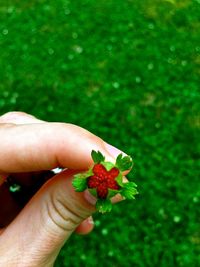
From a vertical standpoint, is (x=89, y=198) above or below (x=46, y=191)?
above

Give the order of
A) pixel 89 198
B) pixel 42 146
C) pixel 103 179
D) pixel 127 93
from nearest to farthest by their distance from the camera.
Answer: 1. pixel 103 179
2. pixel 89 198
3. pixel 42 146
4. pixel 127 93

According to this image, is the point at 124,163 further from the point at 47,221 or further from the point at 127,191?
the point at 47,221

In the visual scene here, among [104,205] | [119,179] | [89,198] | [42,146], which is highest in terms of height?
[119,179]

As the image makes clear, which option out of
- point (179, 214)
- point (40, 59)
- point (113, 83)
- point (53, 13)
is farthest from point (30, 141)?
point (53, 13)

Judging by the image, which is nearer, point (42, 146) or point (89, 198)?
point (89, 198)

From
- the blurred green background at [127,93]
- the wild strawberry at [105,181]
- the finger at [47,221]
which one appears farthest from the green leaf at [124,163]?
the blurred green background at [127,93]

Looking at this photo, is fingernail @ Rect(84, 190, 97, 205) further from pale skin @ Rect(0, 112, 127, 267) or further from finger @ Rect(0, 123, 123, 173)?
finger @ Rect(0, 123, 123, 173)

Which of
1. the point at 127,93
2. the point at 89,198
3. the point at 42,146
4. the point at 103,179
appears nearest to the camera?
the point at 103,179

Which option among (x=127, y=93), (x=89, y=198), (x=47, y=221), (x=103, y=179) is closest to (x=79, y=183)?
(x=103, y=179)
